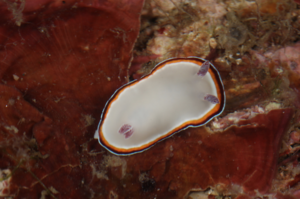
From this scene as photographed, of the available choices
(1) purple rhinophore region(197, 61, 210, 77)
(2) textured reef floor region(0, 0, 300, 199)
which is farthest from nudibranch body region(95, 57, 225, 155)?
(2) textured reef floor region(0, 0, 300, 199)

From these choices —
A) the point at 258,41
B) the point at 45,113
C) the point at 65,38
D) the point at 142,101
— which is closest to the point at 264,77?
the point at 258,41

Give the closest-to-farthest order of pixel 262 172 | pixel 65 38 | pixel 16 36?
pixel 16 36, pixel 65 38, pixel 262 172

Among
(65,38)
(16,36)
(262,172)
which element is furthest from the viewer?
(262,172)

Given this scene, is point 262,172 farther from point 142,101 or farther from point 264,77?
point 142,101

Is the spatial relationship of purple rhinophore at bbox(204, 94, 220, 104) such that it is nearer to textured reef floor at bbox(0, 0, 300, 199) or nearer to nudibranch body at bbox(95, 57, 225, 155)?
nudibranch body at bbox(95, 57, 225, 155)

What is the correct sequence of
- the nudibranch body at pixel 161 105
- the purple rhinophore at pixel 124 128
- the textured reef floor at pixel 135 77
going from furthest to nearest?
the nudibranch body at pixel 161 105
the purple rhinophore at pixel 124 128
the textured reef floor at pixel 135 77

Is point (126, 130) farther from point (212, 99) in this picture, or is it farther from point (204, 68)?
point (204, 68)

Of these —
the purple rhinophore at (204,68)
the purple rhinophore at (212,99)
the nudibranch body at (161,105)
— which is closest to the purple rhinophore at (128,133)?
the nudibranch body at (161,105)

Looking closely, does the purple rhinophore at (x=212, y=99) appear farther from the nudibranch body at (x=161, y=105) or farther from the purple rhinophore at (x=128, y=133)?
the purple rhinophore at (x=128, y=133)
